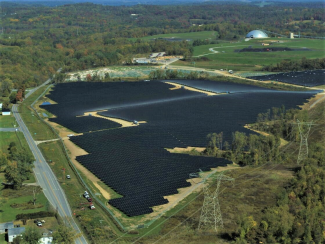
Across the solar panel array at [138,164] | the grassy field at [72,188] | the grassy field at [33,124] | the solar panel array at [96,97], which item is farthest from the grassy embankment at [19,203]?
the solar panel array at [96,97]

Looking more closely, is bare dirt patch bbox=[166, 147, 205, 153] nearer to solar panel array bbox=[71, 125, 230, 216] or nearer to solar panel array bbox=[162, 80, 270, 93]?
solar panel array bbox=[71, 125, 230, 216]

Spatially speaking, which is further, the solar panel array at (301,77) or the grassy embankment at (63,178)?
the solar panel array at (301,77)

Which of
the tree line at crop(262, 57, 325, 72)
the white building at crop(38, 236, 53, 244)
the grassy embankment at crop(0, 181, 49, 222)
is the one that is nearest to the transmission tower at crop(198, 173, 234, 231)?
the white building at crop(38, 236, 53, 244)

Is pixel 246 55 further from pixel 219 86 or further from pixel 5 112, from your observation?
pixel 5 112

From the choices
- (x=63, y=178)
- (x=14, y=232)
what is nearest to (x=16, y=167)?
(x=63, y=178)

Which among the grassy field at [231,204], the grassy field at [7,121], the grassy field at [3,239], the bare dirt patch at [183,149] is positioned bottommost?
the grassy field at [231,204]

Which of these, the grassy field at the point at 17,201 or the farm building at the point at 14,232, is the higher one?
the farm building at the point at 14,232

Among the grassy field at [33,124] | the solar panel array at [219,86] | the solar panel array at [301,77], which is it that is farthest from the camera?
the solar panel array at [301,77]

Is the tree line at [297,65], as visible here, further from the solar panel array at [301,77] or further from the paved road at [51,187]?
the paved road at [51,187]

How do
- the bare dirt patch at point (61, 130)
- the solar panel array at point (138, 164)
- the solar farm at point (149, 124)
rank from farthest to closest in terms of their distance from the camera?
the bare dirt patch at point (61, 130), the solar farm at point (149, 124), the solar panel array at point (138, 164)
